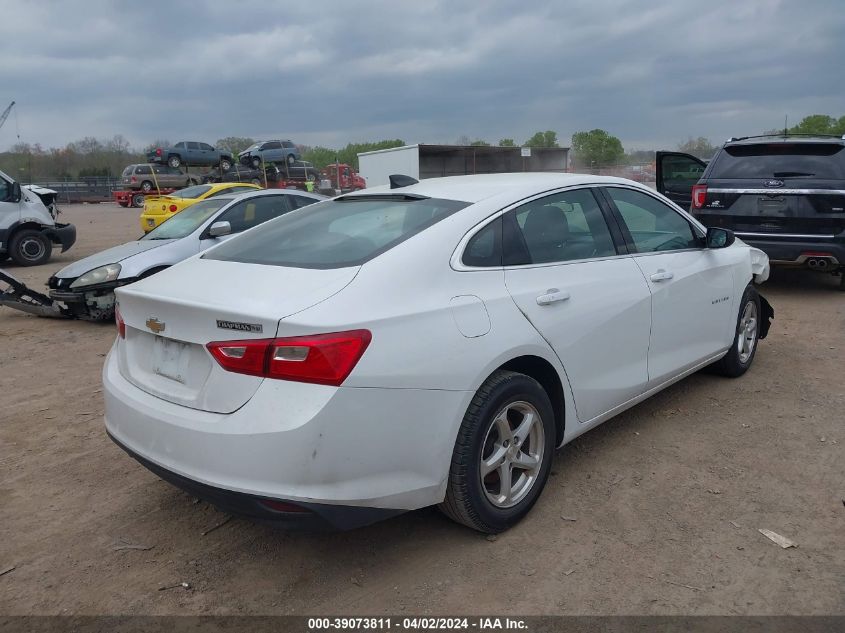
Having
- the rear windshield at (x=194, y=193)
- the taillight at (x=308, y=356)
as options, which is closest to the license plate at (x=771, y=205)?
the taillight at (x=308, y=356)

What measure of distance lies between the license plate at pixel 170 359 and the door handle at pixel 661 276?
2.65 meters

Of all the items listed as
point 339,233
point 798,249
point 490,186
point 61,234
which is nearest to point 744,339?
point 490,186

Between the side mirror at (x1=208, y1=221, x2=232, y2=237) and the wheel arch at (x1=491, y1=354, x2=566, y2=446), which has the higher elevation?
the side mirror at (x1=208, y1=221, x2=232, y2=237)

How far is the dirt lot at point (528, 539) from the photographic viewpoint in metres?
2.73

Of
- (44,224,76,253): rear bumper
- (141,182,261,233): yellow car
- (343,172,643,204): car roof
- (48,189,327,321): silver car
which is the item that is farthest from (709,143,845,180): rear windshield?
(44,224,76,253): rear bumper

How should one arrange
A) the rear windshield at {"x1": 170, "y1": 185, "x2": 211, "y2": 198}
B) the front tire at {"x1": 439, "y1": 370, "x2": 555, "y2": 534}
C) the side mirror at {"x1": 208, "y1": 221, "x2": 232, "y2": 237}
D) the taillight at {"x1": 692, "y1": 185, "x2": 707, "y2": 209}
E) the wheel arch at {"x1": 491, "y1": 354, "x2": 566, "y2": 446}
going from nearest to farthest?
the front tire at {"x1": 439, "y1": 370, "x2": 555, "y2": 534} < the wheel arch at {"x1": 491, "y1": 354, "x2": 566, "y2": 446} < the side mirror at {"x1": 208, "y1": 221, "x2": 232, "y2": 237} < the taillight at {"x1": 692, "y1": 185, "x2": 707, "y2": 209} < the rear windshield at {"x1": 170, "y1": 185, "x2": 211, "y2": 198}

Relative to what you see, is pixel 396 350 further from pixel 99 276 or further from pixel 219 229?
pixel 99 276

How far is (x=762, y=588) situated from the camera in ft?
9.03

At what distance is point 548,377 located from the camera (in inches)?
132

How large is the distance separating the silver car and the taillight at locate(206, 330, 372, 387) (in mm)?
5212

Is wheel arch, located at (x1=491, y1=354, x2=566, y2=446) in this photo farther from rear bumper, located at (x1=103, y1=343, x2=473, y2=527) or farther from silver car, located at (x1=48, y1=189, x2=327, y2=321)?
silver car, located at (x1=48, y1=189, x2=327, y2=321)

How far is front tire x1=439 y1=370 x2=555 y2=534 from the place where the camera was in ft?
9.39

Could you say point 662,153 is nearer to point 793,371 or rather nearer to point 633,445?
point 793,371

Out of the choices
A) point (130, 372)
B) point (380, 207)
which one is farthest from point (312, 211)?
point (130, 372)
